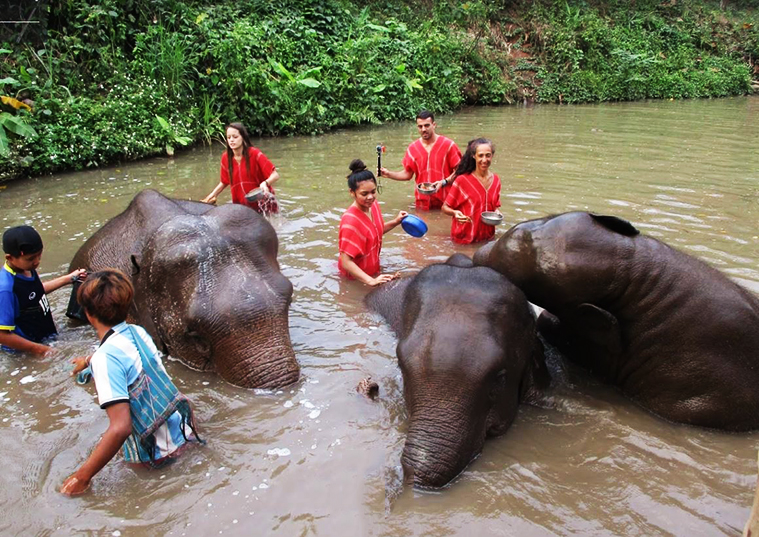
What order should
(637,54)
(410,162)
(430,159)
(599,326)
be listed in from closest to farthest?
(599,326), (430,159), (410,162), (637,54)

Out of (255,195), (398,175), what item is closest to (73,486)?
(255,195)

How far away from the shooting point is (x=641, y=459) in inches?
132

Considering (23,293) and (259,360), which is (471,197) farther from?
(23,293)

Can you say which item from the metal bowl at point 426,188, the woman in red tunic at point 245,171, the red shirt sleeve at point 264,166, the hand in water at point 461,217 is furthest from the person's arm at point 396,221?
the red shirt sleeve at point 264,166

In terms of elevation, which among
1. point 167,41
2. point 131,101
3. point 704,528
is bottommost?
point 704,528

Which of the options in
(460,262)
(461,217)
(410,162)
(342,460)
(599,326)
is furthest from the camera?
(410,162)

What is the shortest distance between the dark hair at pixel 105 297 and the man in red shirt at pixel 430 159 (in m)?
5.12

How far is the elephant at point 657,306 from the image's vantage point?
3430 mm

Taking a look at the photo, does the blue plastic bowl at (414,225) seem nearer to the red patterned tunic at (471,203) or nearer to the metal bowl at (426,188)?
the red patterned tunic at (471,203)

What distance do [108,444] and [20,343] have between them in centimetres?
195

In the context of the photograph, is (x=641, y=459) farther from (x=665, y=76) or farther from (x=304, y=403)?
(x=665, y=76)

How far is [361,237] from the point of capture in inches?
220

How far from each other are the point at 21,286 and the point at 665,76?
24.3 meters

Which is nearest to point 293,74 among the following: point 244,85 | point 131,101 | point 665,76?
point 244,85
